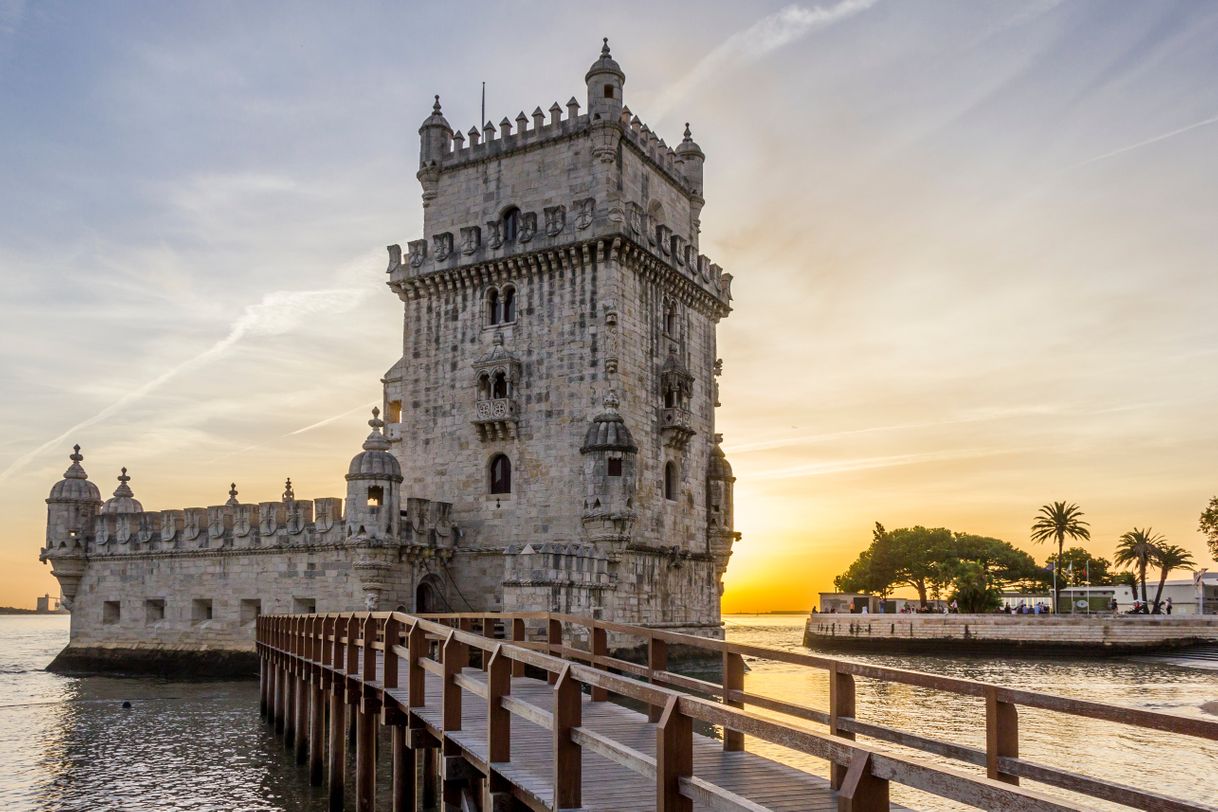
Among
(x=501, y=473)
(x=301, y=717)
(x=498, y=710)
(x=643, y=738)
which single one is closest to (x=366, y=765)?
(x=643, y=738)

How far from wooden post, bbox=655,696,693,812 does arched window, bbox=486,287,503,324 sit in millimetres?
33742

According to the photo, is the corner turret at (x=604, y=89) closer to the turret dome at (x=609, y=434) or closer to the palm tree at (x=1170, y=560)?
the turret dome at (x=609, y=434)

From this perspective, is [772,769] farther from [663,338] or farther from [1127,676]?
[1127,676]

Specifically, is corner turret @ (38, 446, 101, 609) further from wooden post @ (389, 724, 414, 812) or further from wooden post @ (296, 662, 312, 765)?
wooden post @ (389, 724, 414, 812)

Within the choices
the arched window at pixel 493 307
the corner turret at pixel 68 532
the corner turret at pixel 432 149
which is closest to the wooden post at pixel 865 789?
the arched window at pixel 493 307

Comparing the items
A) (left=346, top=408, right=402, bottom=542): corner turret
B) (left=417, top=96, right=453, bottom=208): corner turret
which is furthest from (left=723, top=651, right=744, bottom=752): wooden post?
(left=417, top=96, right=453, bottom=208): corner turret

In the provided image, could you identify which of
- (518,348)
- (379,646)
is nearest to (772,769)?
(379,646)

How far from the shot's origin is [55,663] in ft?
151

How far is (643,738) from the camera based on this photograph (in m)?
11.3

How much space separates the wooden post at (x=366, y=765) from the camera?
16.6m

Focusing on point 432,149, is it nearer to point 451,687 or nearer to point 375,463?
point 375,463

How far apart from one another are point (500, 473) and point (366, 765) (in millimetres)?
22235

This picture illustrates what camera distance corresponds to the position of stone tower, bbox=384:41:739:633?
36875 mm

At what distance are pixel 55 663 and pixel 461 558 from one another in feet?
67.5
